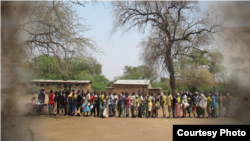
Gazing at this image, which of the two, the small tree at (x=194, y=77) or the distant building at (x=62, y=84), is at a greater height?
the small tree at (x=194, y=77)

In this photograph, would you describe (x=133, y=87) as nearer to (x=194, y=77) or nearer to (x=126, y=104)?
(x=194, y=77)

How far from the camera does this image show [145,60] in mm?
15945

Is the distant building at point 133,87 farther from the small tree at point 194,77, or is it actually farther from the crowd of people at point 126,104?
the crowd of people at point 126,104

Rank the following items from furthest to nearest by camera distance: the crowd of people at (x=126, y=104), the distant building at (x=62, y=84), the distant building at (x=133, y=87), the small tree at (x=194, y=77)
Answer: the distant building at (x=133, y=87)
the distant building at (x=62, y=84)
the small tree at (x=194, y=77)
the crowd of people at (x=126, y=104)

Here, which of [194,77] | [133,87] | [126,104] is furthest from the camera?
[133,87]

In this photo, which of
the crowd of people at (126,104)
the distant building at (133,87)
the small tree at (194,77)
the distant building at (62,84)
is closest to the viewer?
the crowd of people at (126,104)

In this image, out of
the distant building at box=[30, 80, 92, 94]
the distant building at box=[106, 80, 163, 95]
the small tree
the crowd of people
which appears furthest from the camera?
the distant building at box=[106, 80, 163, 95]

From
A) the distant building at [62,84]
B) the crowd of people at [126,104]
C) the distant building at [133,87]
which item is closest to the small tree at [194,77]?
the distant building at [133,87]

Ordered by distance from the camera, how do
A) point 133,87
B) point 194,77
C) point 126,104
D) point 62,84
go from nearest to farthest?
point 126,104 < point 194,77 < point 62,84 < point 133,87

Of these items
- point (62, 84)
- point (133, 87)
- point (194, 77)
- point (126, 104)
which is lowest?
point (133, 87)

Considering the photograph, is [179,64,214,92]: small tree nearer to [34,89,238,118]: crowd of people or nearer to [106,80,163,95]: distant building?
[106,80,163,95]: distant building

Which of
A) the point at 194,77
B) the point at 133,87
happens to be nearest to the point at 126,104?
the point at 194,77

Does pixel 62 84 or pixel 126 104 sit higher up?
pixel 62 84

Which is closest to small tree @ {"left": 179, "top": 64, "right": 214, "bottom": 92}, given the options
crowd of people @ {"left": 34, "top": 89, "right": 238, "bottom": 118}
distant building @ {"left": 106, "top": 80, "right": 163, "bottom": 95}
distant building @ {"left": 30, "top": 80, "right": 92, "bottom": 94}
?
distant building @ {"left": 106, "top": 80, "right": 163, "bottom": 95}
